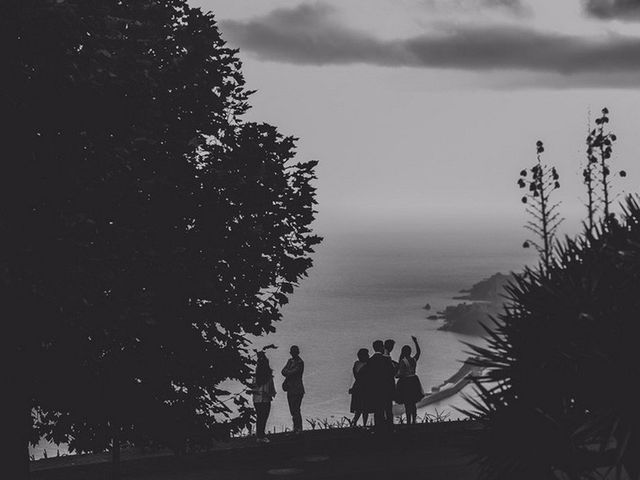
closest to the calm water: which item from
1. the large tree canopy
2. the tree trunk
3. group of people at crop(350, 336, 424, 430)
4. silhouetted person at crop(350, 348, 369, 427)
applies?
group of people at crop(350, 336, 424, 430)

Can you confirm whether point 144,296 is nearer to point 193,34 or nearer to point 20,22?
point 20,22

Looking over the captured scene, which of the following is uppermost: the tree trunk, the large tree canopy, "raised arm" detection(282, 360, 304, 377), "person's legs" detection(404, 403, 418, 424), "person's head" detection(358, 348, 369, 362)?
the large tree canopy

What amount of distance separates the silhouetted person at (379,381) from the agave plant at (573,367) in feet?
19.0

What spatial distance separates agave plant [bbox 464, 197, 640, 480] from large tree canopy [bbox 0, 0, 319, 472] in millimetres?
4580

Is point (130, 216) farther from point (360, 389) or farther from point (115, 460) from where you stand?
point (360, 389)

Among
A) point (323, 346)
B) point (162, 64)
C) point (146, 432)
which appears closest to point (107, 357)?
point (146, 432)

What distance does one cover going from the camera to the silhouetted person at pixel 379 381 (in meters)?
15.9

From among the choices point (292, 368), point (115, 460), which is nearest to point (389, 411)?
point (292, 368)

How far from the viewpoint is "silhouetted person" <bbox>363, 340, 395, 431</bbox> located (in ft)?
52.2

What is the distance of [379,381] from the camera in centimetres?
1602

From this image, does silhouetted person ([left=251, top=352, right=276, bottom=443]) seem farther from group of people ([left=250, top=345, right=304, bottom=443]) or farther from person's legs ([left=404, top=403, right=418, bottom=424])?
person's legs ([left=404, top=403, right=418, bottom=424])

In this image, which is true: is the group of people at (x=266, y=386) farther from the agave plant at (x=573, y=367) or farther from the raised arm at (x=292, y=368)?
the agave plant at (x=573, y=367)

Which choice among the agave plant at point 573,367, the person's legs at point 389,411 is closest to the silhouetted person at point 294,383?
the person's legs at point 389,411

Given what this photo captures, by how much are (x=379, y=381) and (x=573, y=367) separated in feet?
23.5
